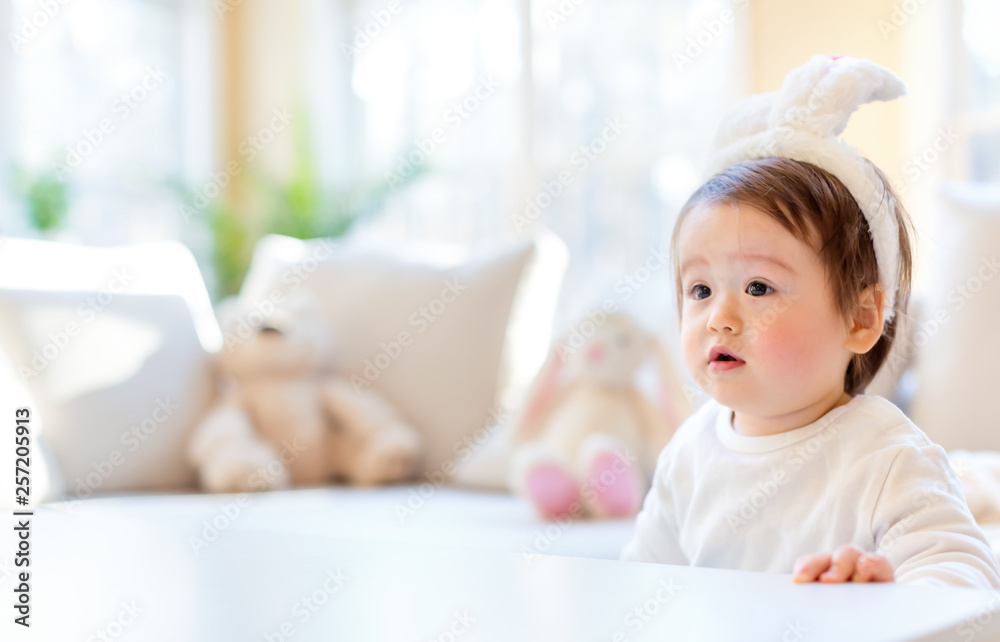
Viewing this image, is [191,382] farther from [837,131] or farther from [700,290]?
[837,131]

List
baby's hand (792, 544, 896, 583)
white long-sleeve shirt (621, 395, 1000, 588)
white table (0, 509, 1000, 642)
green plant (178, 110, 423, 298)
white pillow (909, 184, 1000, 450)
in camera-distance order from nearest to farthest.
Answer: white table (0, 509, 1000, 642)
baby's hand (792, 544, 896, 583)
white long-sleeve shirt (621, 395, 1000, 588)
white pillow (909, 184, 1000, 450)
green plant (178, 110, 423, 298)

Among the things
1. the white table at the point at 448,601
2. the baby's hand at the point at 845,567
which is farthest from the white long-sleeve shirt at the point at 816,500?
the white table at the point at 448,601

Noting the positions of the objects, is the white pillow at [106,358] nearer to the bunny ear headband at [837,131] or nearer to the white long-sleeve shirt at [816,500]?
the white long-sleeve shirt at [816,500]

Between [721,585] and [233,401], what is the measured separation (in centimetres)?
166

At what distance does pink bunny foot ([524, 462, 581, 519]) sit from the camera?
5.29 ft

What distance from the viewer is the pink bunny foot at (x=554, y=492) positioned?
63.4 inches

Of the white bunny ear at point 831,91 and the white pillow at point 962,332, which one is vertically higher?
the white bunny ear at point 831,91

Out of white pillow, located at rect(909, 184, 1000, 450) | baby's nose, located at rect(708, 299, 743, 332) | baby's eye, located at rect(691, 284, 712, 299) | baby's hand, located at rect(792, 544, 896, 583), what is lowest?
white pillow, located at rect(909, 184, 1000, 450)

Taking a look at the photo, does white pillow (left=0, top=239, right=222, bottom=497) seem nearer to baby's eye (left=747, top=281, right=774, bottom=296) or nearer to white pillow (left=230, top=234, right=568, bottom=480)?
white pillow (left=230, top=234, right=568, bottom=480)

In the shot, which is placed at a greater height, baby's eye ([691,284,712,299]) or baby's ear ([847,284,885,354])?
baby's eye ([691,284,712,299])

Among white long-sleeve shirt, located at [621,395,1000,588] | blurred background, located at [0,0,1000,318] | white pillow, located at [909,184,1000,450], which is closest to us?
white long-sleeve shirt, located at [621,395,1000,588]

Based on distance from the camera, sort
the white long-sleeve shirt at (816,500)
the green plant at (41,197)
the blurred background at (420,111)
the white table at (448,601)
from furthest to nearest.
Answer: the green plant at (41,197), the blurred background at (420,111), the white long-sleeve shirt at (816,500), the white table at (448,601)

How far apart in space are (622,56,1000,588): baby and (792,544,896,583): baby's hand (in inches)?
8.4

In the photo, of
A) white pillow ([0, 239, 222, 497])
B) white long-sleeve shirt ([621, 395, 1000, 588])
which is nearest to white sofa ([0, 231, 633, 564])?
white pillow ([0, 239, 222, 497])
